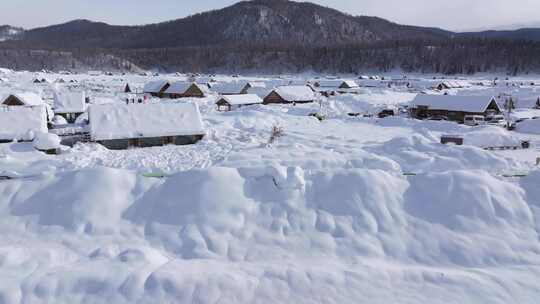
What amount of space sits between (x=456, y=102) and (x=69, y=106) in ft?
116

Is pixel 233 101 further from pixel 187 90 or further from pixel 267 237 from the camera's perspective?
pixel 267 237

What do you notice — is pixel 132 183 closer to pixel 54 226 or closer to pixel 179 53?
pixel 54 226

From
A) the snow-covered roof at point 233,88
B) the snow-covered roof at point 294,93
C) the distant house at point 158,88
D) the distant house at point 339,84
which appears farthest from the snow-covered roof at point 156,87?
the distant house at point 339,84

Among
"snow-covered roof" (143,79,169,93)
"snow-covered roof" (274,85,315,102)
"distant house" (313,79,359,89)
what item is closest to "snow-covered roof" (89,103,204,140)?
"snow-covered roof" (274,85,315,102)

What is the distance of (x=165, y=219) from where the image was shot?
13.2 meters

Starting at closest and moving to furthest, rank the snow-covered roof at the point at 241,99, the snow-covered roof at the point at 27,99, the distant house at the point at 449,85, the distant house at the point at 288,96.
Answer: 1. the snow-covered roof at the point at 27,99
2. the snow-covered roof at the point at 241,99
3. the distant house at the point at 288,96
4. the distant house at the point at 449,85

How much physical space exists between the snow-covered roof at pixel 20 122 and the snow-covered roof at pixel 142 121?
3.41 metres

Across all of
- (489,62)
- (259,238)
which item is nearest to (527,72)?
(489,62)

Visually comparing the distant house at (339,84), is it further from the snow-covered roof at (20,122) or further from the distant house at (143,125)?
the snow-covered roof at (20,122)

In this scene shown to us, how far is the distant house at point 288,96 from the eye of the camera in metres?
50.8

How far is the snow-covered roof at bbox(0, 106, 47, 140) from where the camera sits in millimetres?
25641

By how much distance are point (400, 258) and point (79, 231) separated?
9.28 m

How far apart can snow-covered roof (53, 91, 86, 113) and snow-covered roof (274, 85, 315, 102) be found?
22078mm

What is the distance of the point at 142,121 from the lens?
26.8 m
